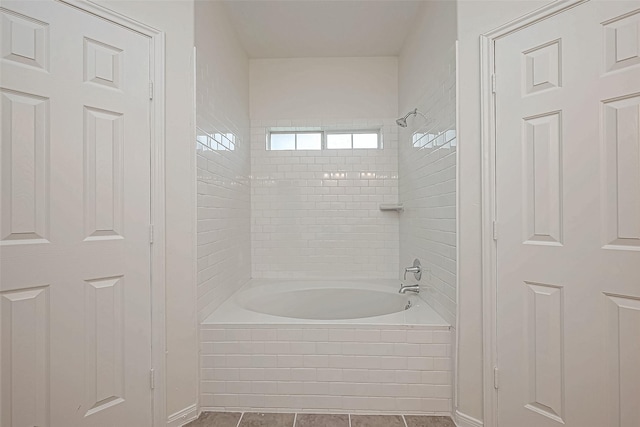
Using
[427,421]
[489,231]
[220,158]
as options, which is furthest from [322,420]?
[220,158]

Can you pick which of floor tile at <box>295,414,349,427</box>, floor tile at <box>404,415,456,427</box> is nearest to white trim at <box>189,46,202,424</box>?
floor tile at <box>295,414,349,427</box>

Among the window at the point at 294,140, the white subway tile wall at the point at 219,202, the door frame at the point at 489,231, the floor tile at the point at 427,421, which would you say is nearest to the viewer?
the door frame at the point at 489,231

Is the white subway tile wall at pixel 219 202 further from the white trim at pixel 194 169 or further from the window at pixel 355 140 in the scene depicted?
the window at pixel 355 140

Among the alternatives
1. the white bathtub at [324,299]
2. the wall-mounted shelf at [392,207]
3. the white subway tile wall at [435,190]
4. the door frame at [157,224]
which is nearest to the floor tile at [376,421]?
the white subway tile wall at [435,190]

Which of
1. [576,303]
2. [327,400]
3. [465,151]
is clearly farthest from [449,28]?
[327,400]

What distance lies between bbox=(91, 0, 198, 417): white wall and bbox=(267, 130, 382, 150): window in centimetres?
139

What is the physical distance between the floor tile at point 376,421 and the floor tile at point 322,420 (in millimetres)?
52

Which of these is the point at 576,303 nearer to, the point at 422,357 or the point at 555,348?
the point at 555,348

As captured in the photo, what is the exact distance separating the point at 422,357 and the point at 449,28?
182 centimetres

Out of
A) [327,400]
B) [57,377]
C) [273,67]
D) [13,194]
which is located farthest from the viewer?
[273,67]

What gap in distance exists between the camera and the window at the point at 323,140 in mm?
3111

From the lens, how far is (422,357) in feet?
5.88

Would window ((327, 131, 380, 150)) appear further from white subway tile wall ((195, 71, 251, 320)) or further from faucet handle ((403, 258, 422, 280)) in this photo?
faucet handle ((403, 258, 422, 280))

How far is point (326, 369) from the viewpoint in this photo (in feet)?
5.94
